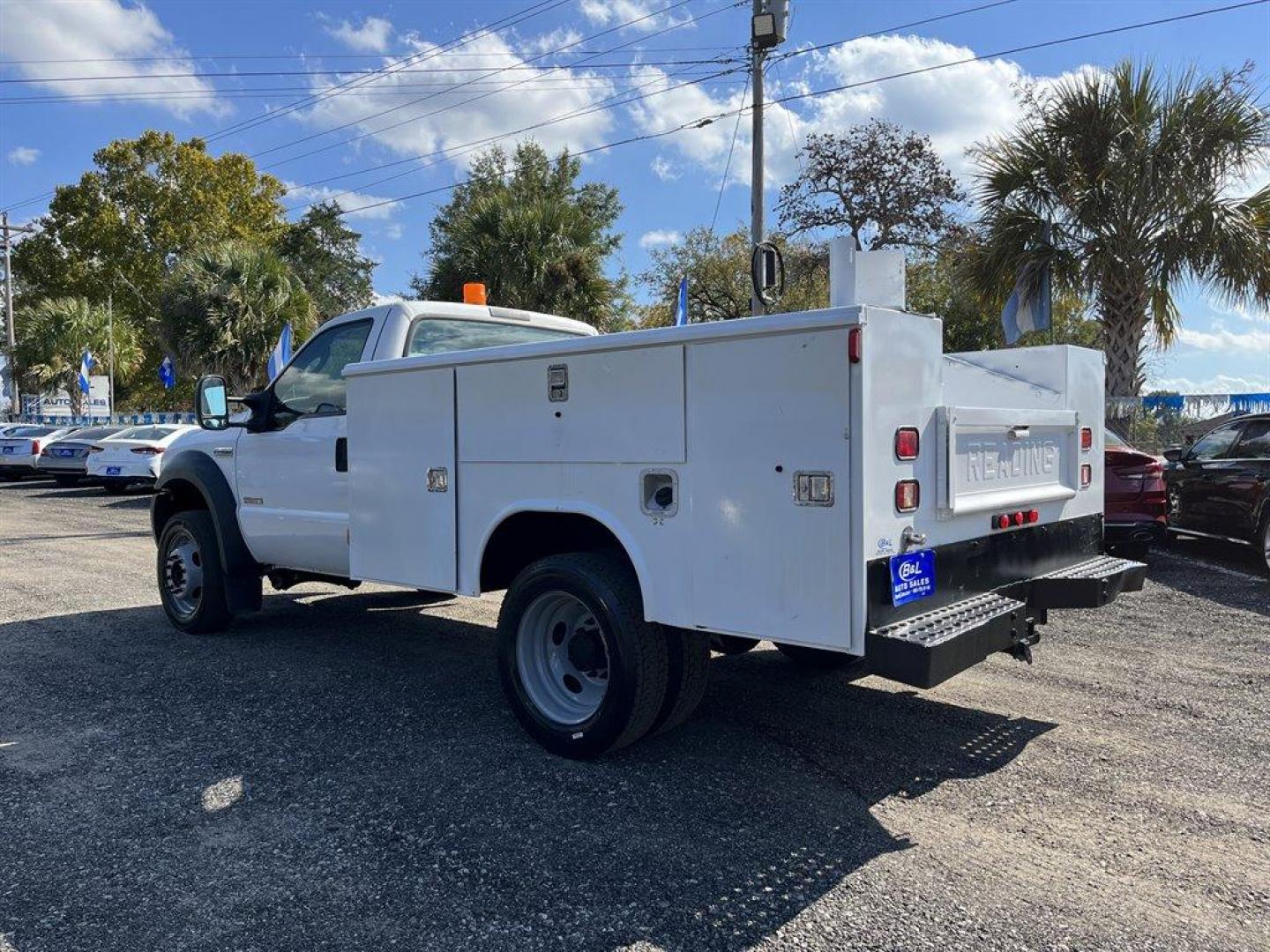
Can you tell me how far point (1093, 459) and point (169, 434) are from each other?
2034 centimetres

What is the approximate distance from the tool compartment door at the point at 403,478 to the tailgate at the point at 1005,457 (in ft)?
7.60

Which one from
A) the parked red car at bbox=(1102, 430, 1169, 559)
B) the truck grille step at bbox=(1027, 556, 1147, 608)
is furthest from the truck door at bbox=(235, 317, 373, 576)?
the parked red car at bbox=(1102, 430, 1169, 559)

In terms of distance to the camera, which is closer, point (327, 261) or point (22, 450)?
point (22, 450)

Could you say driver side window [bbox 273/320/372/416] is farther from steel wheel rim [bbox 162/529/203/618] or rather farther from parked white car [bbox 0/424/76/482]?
parked white car [bbox 0/424/76/482]

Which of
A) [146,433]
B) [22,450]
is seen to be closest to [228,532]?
[146,433]

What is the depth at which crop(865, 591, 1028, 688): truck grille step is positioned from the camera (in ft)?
10.8

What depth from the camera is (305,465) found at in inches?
234

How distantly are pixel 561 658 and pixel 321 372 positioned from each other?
2.68 m

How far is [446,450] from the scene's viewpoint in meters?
4.76

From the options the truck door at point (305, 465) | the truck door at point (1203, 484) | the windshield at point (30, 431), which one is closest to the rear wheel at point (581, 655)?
the truck door at point (305, 465)

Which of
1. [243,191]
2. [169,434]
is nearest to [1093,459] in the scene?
[169,434]

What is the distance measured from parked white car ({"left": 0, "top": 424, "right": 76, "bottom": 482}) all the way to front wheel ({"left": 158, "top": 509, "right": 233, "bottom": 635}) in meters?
20.4

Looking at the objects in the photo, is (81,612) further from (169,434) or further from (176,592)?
Result: (169,434)

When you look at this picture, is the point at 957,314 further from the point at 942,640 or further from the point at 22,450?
the point at 942,640
